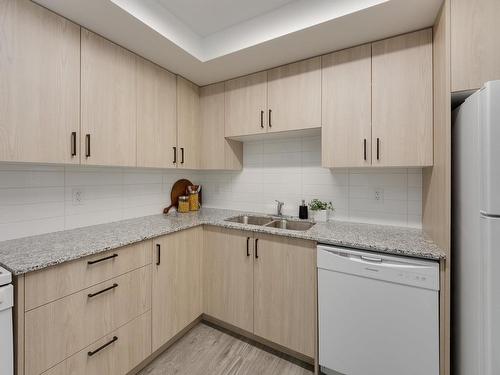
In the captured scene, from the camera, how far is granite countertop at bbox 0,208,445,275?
121 cm

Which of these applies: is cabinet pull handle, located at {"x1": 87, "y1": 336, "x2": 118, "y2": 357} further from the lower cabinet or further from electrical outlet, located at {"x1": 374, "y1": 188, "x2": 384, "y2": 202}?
electrical outlet, located at {"x1": 374, "y1": 188, "x2": 384, "y2": 202}

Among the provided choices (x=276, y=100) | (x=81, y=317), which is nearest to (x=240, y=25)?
(x=276, y=100)

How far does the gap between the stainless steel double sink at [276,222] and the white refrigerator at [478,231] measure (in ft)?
3.48

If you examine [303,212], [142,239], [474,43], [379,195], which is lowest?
[142,239]

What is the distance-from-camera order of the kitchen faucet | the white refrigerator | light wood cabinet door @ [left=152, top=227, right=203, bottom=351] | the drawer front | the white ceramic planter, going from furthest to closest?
the kitchen faucet → the white ceramic planter → light wood cabinet door @ [left=152, top=227, right=203, bottom=351] → the drawer front → the white refrigerator

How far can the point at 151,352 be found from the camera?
1.66 metres

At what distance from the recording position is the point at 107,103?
1.67 metres

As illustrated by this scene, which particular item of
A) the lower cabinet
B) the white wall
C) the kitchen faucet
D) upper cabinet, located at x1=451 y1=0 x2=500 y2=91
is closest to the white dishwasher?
the lower cabinet

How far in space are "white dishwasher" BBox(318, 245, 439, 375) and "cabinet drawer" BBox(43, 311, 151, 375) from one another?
1.18 meters

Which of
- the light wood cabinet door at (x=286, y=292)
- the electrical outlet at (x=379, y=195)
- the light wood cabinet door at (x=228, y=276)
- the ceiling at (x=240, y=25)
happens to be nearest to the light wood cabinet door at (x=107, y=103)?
the ceiling at (x=240, y=25)

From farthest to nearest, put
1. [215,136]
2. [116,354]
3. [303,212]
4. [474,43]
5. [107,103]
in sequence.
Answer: [215,136]
[303,212]
[107,103]
[116,354]
[474,43]

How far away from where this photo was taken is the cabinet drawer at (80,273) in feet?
3.62

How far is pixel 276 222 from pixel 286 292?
66cm

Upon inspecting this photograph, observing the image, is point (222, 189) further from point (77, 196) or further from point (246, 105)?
point (77, 196)
